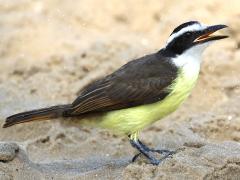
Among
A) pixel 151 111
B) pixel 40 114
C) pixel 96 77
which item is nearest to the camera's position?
pixel 151 111

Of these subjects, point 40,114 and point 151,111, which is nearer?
point 151,111

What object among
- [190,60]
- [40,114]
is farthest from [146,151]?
[40,114]

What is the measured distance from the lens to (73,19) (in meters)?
10.6

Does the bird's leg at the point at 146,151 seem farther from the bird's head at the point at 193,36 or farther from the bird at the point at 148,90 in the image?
the bird's head at the point at 193,36

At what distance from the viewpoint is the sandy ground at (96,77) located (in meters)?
6.61

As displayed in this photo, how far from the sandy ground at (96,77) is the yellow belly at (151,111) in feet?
1.19

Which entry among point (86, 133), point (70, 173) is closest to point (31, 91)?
point (86, 133)

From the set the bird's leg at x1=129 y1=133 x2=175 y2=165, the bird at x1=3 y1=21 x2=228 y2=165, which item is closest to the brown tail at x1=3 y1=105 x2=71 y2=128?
the bird at x1=3 y1=21 x2=228 y2=165

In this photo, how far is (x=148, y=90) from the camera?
22.6 ft

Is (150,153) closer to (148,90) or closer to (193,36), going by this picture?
(148,90)

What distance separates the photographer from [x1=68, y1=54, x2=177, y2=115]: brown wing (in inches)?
270

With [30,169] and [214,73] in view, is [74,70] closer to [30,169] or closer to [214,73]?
[214,73]

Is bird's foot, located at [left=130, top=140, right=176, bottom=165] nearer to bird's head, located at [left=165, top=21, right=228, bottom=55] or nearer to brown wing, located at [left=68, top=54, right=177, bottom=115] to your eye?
brown wing, located at [left=68, top=54, right=177, bottom=115]

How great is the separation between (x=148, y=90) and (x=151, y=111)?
0.19m
